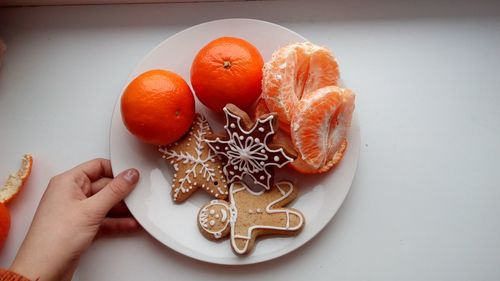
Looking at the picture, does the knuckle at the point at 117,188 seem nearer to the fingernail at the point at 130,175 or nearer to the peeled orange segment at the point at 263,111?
the fingernail at the point at 130,175

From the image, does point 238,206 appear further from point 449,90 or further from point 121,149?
point 449,90

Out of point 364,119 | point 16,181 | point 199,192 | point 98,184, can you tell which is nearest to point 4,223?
point 16,181

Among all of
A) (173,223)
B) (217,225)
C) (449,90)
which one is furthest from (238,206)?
(449,90)

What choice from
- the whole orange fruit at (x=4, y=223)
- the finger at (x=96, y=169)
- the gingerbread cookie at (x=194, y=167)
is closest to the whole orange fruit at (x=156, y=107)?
the gingerbread cookie at (x=194, y=167)

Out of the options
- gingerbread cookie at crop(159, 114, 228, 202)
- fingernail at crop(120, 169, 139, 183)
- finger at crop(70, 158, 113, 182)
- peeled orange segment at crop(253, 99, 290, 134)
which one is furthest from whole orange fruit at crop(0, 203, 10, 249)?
peeled orange segment at crop(253, 99, 290, 134)

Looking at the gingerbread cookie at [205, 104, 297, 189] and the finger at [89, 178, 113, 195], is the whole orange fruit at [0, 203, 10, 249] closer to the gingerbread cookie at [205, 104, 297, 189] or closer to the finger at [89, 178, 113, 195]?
the finger at [89, 178, 113, 195]

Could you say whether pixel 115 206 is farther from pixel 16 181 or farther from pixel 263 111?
pixel 263 111

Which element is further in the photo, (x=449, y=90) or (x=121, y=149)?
(x=449, y=90)
